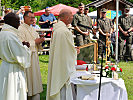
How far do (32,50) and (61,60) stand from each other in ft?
3.50

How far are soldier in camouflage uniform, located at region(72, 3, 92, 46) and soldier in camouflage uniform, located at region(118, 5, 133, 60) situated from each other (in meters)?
1.87

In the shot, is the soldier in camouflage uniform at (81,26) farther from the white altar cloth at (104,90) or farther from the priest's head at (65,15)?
the priest's head at (65,15)

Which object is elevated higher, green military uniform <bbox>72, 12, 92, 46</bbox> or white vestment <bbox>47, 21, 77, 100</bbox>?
green military uniform <bbox>72, 12, 92, 46</bbox>

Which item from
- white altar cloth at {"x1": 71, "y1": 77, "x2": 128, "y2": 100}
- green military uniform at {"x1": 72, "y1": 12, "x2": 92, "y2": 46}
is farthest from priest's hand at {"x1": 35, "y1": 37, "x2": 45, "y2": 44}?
green military uniform at {"x1": 72, "y1": 12, "x2": 92, "y2": 46}

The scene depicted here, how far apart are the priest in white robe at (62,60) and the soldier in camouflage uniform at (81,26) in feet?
21.3

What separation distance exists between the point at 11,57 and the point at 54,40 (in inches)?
36.5

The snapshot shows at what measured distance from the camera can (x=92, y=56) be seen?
859cm

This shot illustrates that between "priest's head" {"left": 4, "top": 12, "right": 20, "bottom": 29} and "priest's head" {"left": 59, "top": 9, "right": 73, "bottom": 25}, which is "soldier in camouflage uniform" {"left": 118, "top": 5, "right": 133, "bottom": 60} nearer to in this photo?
"priest's head" {"left": 59, "top": 9, "right": 73, "bottom": 25}

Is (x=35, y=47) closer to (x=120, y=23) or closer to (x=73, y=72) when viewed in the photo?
(x=73, y=72)

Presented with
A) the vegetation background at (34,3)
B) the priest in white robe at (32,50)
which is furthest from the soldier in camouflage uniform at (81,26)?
the vegetation background at (34,3)

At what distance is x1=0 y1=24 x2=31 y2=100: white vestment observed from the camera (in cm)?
552

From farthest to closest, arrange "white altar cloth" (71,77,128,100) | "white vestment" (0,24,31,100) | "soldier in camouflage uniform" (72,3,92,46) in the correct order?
"soldier in camouflage uniform" (72,3,92,46) → "white altar cloth" (71,77,128,100) → "white vestment" (0,24,31,100)

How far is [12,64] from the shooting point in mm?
5676

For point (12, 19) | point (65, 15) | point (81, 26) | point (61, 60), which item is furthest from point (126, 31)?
point (12, 19)
